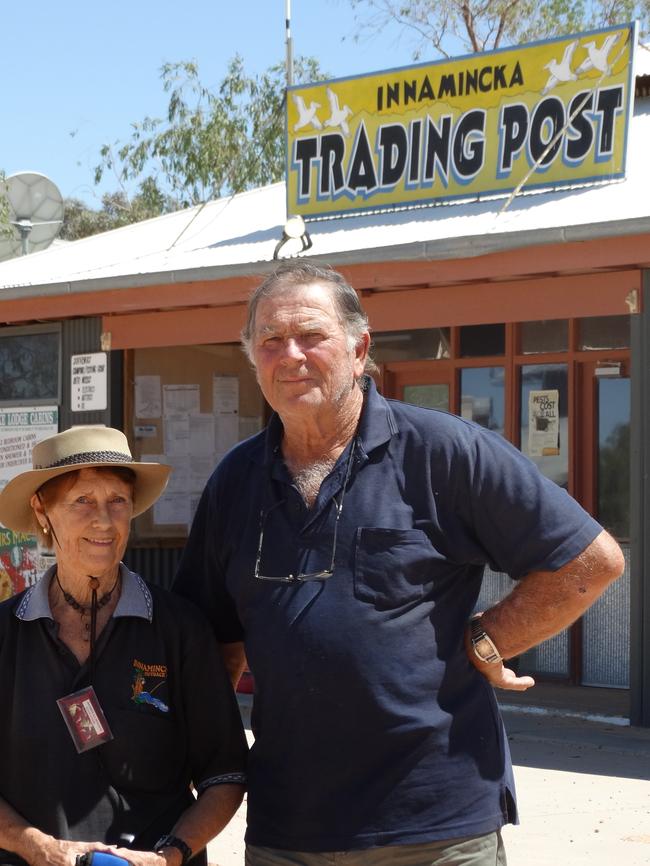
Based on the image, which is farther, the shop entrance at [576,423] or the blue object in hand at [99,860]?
the shop entrance at [576,423]

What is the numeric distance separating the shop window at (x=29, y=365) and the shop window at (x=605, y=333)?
13.4ft

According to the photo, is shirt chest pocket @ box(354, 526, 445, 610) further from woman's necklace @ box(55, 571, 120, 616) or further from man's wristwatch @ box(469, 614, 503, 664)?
woman's necklace @ box(55, 571, 120, 616)

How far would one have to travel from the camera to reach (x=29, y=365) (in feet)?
33.6

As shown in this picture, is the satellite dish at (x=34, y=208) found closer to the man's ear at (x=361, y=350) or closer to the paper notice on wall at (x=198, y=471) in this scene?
the paper notice on wall at (x=198, y=471)

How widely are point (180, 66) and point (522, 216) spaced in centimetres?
2131

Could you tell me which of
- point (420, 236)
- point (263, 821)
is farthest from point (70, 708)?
point (420, 236)

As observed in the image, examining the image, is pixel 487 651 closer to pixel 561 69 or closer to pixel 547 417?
pixel 547 417

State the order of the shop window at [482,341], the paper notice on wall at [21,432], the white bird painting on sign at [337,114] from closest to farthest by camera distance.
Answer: the shop window at [482,341], the white bird painting on sign at [337,114], the paper notice on wall at [21,432]

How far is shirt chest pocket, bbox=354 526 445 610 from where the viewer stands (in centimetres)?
271

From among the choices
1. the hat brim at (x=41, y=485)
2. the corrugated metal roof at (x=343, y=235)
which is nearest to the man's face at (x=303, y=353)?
the hat brim at (x=41, y=485)

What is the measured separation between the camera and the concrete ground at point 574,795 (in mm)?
5223

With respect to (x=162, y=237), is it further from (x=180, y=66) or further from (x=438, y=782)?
(x=180, y=66)

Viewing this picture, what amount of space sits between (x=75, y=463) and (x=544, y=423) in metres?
6.06

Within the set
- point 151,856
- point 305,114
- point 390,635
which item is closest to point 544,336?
point 305,114
